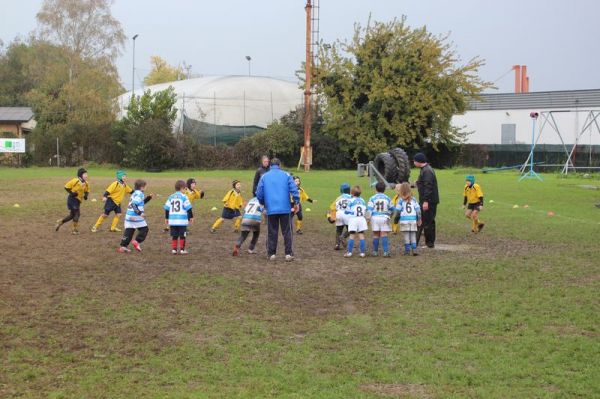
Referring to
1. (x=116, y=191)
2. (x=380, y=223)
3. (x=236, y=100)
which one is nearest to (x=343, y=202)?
(x=380, y=223)

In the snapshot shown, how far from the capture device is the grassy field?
6.42 meters

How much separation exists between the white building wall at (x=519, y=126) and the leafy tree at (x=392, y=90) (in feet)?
16.4

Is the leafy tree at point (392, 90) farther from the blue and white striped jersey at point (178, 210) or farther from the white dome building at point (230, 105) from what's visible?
the blue and white striped jersey at point (178, 210)

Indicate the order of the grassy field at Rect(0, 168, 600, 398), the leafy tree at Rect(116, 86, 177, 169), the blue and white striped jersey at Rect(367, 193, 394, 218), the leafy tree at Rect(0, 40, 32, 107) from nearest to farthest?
the grassy field at Rect(0, 168, 600, 398), the blue and white striped jersey at Rect(367, 193, 394, 218), the leafy tree at Rect(116, 86, 177, 169), the leafy tree at Rect(0, 40, 32, 107)

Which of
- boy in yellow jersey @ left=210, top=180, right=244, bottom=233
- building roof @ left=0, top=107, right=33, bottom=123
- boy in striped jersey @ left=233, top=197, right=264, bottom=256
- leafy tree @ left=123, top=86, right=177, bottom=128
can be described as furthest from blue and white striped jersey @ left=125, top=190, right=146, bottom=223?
building roof @ left=0, top=107, right=33, bottom=123

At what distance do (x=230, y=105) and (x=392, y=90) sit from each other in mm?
13697

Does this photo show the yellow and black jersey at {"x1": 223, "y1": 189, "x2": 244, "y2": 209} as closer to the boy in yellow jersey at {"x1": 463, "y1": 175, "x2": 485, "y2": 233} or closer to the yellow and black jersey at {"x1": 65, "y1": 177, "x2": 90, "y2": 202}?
the yellow and black jersey at {"x1": 65, "y1": 177, "x2": 90, "y2": 202}

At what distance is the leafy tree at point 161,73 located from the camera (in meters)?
95.2

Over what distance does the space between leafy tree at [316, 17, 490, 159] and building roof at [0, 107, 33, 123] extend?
25.0 meters

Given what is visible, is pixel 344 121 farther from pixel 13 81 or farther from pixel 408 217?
pixel 13 81

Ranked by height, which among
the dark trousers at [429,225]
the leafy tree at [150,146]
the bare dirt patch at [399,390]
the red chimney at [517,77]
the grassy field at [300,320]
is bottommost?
the bare dirt patch at [399,390]

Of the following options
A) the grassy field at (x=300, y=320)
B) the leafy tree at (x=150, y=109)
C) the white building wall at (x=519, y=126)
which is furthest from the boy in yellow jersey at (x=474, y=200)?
the white building wall at (x=519, y=126)

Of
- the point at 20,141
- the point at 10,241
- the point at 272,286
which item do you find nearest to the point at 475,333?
the point at 272,286

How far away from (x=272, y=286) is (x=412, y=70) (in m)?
41.2
